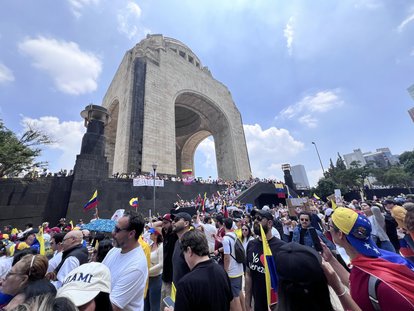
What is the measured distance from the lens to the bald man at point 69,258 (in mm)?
2232

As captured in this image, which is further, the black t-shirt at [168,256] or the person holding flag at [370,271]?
the black t-shirt at [168,256]

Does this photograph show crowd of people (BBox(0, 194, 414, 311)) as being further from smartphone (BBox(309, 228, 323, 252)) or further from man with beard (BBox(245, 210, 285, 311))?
smartphone (BBox(309, 228, 323, 252))

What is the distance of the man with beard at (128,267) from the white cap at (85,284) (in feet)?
2.19

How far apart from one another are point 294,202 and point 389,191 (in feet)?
76.6

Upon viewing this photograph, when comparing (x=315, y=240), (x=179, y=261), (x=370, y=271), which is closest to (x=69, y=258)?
(x=179, y=261)

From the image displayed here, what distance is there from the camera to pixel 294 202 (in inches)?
440

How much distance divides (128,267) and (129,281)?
0.12 m

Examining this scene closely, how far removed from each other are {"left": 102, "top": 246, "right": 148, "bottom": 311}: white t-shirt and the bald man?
25.5 inches

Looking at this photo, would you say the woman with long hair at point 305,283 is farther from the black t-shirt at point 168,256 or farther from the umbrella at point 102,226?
the umbrella at point 102,226

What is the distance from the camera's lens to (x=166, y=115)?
1912cm

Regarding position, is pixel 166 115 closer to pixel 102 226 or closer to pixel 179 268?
pixel 102 226

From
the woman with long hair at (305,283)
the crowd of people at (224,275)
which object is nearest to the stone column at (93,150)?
→ the crowd of people at (224,275)

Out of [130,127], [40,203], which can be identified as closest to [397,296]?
[40,203]

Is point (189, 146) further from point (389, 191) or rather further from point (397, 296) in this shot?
point (397, 296)
